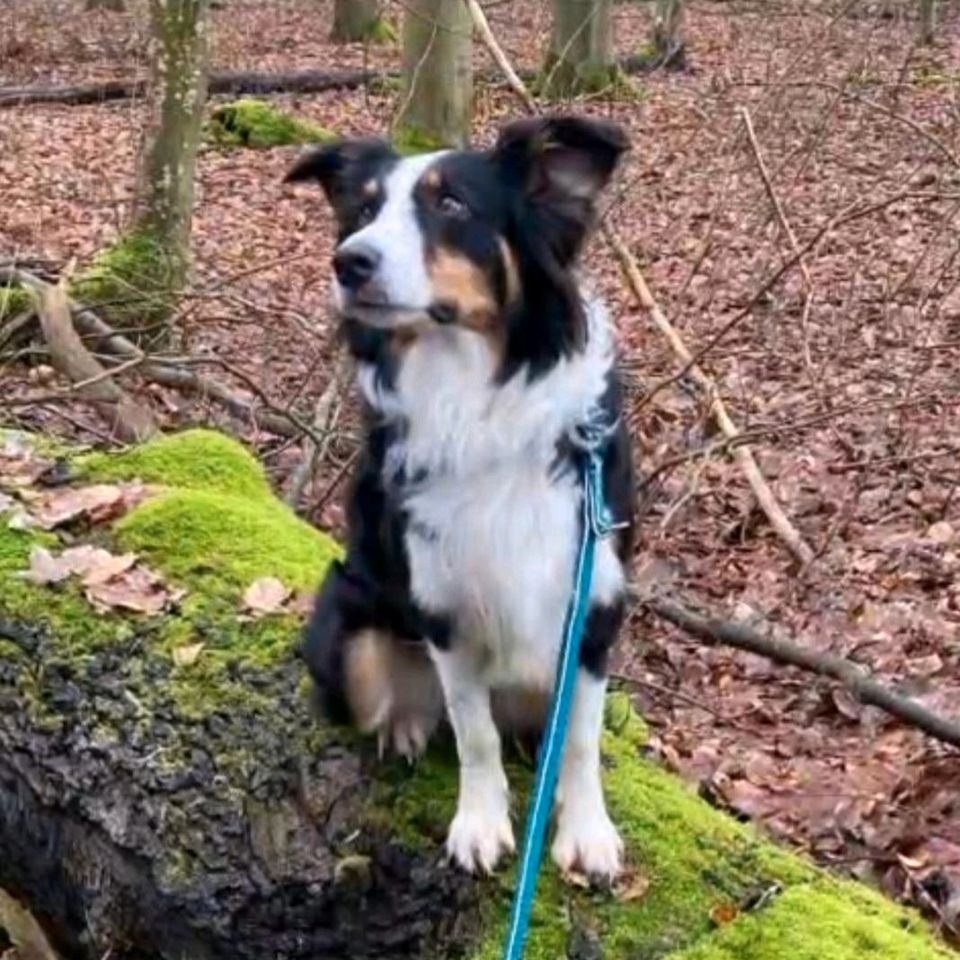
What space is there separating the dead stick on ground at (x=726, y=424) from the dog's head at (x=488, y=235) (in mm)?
3347

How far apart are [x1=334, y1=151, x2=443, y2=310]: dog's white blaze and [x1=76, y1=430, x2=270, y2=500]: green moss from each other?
232 cm

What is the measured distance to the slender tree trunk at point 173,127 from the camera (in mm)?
9867

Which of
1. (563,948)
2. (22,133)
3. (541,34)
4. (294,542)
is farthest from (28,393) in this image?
(541,34)

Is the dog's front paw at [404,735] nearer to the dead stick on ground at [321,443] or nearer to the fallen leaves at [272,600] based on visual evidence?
the fallen leaves at [272,600]

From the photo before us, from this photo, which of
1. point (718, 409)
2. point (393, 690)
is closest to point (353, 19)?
point (718, 409)

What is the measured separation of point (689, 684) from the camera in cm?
597

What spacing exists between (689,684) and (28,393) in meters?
3.57

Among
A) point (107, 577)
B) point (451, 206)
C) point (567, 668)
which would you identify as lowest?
point (107, 577)

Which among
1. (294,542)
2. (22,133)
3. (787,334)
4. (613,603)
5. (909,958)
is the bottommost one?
(22,133)

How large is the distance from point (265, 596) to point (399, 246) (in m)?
1.59

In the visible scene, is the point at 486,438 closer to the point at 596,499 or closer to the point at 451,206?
the point at 596,499

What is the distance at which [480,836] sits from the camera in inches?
136

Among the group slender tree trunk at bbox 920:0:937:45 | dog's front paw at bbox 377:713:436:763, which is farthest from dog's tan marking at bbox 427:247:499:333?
slender tree trunk at bbox 920:0:937:45

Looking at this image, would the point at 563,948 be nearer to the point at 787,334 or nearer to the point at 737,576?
the point at 737,576
